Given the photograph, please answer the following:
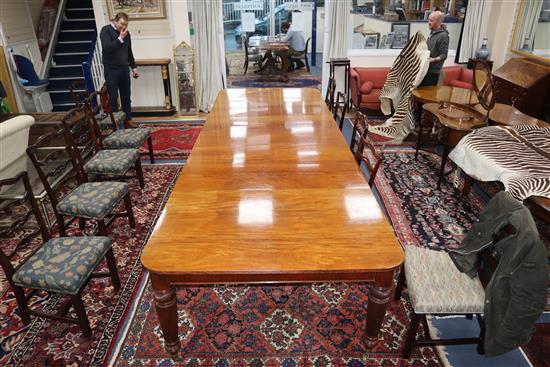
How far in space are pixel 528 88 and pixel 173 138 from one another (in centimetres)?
450

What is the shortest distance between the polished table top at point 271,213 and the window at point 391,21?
14.9 feet

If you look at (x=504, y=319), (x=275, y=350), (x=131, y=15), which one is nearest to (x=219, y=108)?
(x=275, y=350)

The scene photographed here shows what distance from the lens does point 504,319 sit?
1.73m

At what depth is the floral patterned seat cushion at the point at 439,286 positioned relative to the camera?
1.88m

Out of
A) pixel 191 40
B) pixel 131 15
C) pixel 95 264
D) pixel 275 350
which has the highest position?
pixel 131 15

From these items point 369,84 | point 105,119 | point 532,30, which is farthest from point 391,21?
point 105,119

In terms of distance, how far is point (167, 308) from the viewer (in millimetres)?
1817

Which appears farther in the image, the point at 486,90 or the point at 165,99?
the point at 165,99

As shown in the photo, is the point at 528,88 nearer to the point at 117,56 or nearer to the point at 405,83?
the point at 405,83

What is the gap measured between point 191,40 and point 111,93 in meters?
1.60

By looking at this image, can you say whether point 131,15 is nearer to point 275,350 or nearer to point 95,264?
point 95,264

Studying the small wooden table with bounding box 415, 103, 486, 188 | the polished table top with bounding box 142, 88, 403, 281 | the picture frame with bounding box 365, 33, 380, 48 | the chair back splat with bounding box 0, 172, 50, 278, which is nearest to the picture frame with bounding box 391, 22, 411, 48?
the picture frame with bounding box 365, 33, 380, 48

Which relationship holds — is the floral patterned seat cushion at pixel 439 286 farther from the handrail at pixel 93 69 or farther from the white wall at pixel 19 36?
the white wall at pixel 19 36

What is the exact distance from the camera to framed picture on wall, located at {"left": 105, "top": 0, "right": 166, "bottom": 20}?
6020 mm
